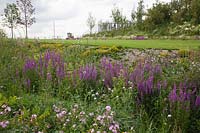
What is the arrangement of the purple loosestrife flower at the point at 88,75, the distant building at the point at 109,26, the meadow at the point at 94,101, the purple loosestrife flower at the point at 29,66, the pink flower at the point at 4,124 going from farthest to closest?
1. the distant building at the point at 109,26
2. the purple loosestrife flower at the point at 29,66
3. the purple loosestrife flower at the point at 88,75
4. the meadow at the point at 94,101
5. the pink flower at the point at 4,124

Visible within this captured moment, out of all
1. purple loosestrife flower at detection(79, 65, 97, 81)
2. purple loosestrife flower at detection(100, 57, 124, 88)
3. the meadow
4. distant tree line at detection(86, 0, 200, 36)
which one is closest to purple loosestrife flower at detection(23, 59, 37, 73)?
the meadow

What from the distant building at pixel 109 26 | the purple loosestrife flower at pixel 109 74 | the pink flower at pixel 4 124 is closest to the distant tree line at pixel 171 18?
the distant building at pixel 109 26

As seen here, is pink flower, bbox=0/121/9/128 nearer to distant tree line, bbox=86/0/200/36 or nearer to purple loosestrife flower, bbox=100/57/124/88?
purple loosestrife flower, bbox=100/57/124/88

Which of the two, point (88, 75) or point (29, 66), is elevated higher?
point (29, 66)

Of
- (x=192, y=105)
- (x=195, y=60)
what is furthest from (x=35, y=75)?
(x=195, y=60)

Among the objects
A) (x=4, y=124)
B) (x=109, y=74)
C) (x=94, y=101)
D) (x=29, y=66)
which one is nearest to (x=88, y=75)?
(x=109, y=74)

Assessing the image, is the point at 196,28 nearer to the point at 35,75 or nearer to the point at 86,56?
the point at 86,56

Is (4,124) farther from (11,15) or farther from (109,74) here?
(11,15)

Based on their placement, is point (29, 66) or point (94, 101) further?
point (29, 66)

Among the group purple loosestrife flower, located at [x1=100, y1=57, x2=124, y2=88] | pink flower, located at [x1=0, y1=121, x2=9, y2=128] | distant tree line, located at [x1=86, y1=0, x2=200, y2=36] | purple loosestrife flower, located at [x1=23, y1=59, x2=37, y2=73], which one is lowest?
pink flower, located at [x1=0, y1=121, x2=9, y2=128]

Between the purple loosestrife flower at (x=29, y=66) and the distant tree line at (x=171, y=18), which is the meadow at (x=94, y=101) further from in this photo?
the distant tree line at (x=171, y=18)

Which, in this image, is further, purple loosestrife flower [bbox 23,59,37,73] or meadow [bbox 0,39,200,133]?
purple loosestrife flower [bbox 23,59,37,73]

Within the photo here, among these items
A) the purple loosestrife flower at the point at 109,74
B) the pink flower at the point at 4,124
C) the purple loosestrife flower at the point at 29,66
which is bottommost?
the pink flower at the point at 4,124

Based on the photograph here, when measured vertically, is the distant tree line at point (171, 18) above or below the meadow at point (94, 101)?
above
